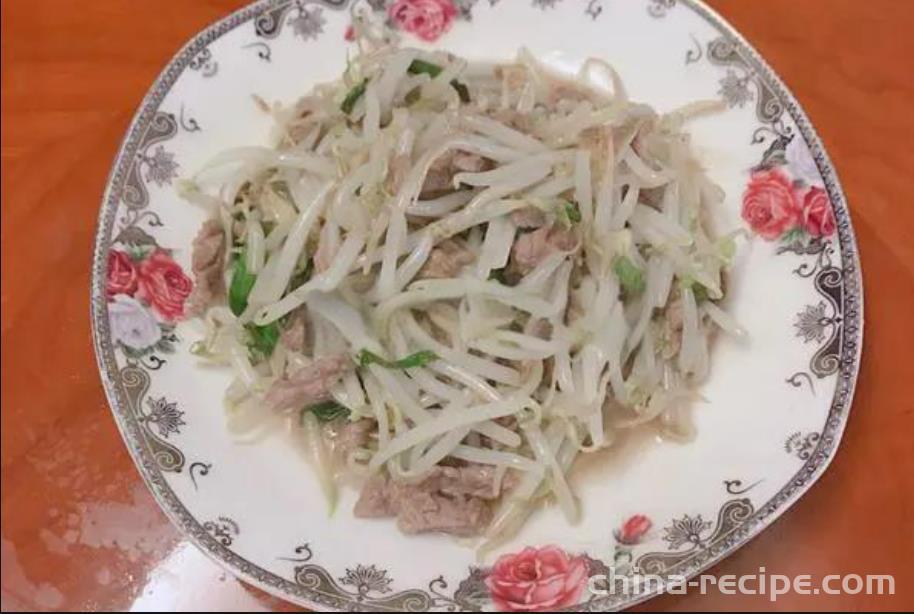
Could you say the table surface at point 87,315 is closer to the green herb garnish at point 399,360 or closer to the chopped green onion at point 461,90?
the green herb garnish at point 399,360

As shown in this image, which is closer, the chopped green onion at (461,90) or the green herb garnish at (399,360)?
the green herb garnish at (399,360)

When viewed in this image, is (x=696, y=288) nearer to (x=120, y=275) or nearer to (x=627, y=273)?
(x=627, y=273)

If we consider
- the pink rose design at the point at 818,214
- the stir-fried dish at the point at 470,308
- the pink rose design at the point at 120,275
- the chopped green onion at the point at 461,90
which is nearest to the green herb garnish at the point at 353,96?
the stir-fried dish at the point at 470,308

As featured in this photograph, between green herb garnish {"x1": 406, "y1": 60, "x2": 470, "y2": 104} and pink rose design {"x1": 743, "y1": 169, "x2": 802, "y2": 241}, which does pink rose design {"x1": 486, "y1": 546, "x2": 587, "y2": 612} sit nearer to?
pink rose design {"x1": 743, "y1": 169, "x2": 802, "y2": 241}

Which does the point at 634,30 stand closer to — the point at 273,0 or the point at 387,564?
the point at 273,0

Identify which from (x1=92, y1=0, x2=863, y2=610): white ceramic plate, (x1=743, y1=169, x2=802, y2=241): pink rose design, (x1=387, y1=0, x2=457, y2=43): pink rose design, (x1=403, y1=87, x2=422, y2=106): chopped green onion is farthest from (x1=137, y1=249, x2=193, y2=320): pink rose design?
(x1=743, y1=169, x2=802, y2=241): pink rose design
